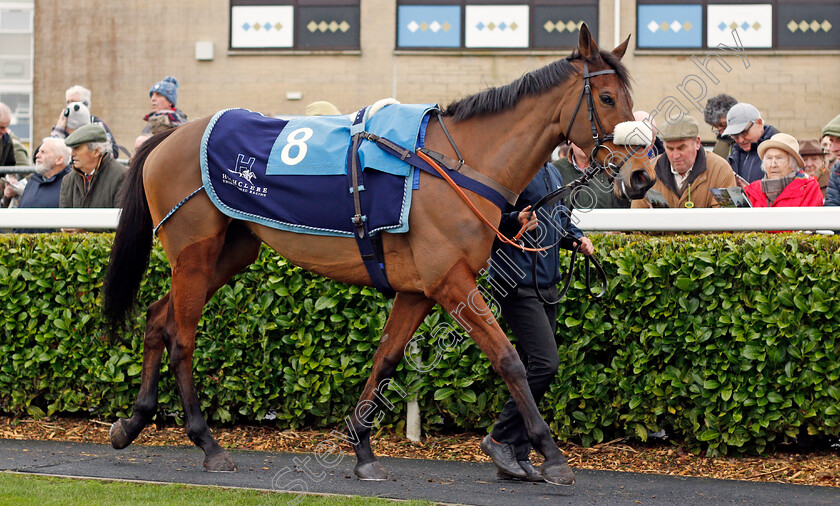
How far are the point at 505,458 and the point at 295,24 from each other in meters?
11.8

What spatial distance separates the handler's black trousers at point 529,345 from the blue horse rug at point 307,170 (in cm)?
76

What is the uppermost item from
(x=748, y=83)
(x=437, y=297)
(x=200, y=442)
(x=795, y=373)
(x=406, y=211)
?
(x=748, y=83)

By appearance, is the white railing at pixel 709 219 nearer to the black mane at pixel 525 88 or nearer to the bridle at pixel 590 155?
the bridle at pixel 590 155

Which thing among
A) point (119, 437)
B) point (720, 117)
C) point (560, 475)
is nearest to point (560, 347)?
point (560, 475)

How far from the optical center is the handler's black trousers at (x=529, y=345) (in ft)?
16.4

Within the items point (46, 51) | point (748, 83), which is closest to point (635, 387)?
point (748, 83)

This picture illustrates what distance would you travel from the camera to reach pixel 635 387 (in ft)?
18.3

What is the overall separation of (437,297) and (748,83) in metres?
11.8

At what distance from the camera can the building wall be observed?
50.6 feet

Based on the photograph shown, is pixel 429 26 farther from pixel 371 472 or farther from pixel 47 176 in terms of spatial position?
pixel 371 472

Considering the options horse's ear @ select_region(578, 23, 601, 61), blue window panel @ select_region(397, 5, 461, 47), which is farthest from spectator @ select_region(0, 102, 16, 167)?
horse's ear @ select_region(578, 23, 601, 61)

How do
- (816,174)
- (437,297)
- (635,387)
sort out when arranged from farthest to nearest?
(816,174) < (635,387) < (437,297)

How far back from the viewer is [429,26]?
15.5 meters

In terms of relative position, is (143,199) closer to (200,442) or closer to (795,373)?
(200,442)
